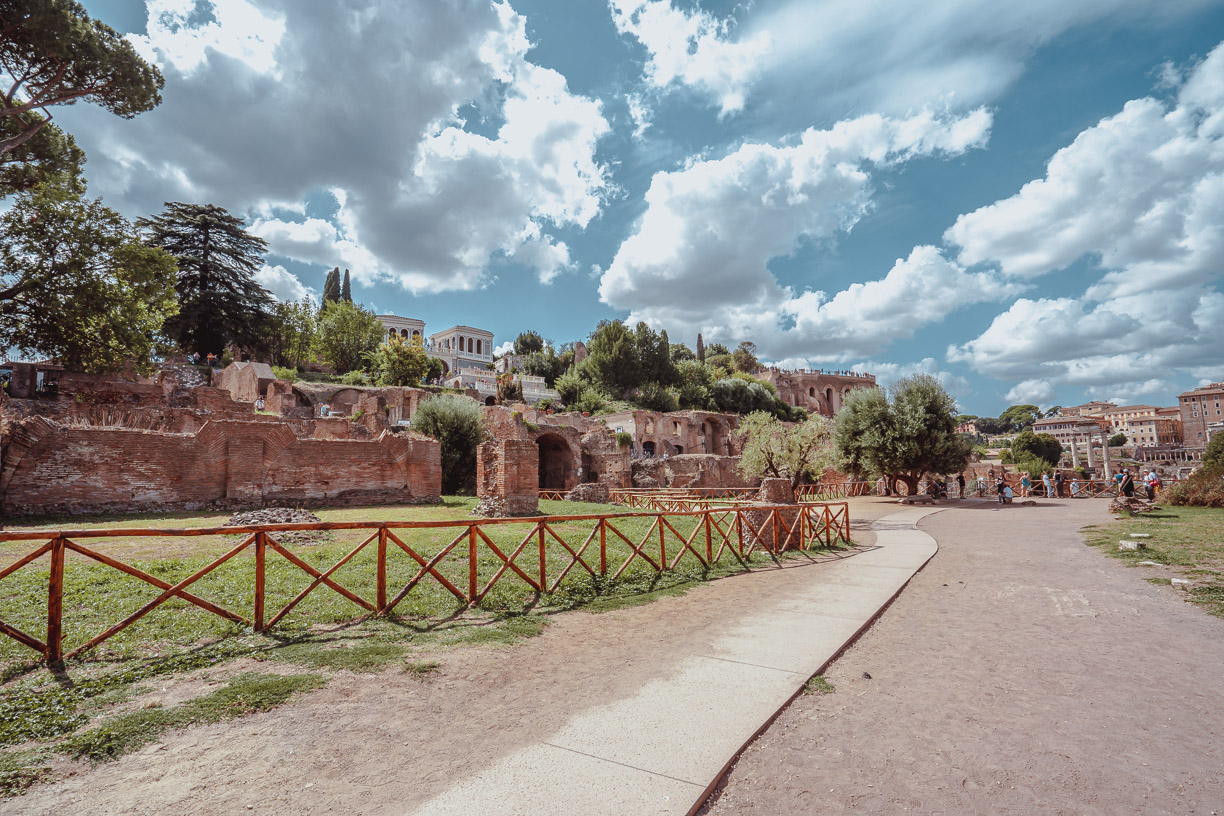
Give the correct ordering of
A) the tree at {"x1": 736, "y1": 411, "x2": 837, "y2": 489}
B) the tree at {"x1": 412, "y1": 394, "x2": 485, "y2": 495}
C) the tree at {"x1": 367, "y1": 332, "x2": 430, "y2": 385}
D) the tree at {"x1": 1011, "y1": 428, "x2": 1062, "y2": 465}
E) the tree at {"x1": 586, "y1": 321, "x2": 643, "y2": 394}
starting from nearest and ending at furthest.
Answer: the tree at {"x1": 736, "y1": 411, "x2": 837, "y2": 489} → the tree at {"x1": 412, "y1": 394, "x2": 485, "y2": 495} → the tree at {"x1": 367, "y1": 332, "x2": 430, "y2": 385} → the tree at {"x1": 586, "y1": 321, "x2": 643, "y2": 394} → the tree at {"x1": 1011, "y1": 428, "x2": 1062, "y2": 465}

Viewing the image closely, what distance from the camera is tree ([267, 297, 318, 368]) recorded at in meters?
41.0

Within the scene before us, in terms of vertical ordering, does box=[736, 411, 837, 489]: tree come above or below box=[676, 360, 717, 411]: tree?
below

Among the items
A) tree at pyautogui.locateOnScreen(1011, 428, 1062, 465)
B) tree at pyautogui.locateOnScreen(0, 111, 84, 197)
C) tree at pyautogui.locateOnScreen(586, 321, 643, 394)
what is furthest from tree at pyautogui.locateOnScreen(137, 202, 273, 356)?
tree at pyautogui.locateOnScreen(1011, 428, 1062, 465)

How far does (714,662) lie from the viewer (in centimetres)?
492

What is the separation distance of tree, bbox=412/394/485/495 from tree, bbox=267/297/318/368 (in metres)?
24.2

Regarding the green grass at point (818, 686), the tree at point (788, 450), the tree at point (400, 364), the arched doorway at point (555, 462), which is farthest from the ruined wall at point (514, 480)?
the tree at point (400, 364)

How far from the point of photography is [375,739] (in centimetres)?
341

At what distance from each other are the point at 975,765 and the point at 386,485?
54.2 ft

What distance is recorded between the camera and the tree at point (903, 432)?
2388 cm

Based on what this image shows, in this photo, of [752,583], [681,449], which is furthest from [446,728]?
[681,449]

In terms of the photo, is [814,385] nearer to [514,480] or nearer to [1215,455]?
[1215,455]

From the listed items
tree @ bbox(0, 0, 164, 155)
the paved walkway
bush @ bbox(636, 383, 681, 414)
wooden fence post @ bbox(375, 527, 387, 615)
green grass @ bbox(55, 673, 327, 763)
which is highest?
tree @ bbox(0, 0, 164, 155)

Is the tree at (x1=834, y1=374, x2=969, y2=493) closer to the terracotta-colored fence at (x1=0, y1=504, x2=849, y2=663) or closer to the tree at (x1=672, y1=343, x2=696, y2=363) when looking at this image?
Result: the terracotta-colored fence at (x1=0, y1=504, x2=849, y2=663)

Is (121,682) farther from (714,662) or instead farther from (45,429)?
(45,429)
